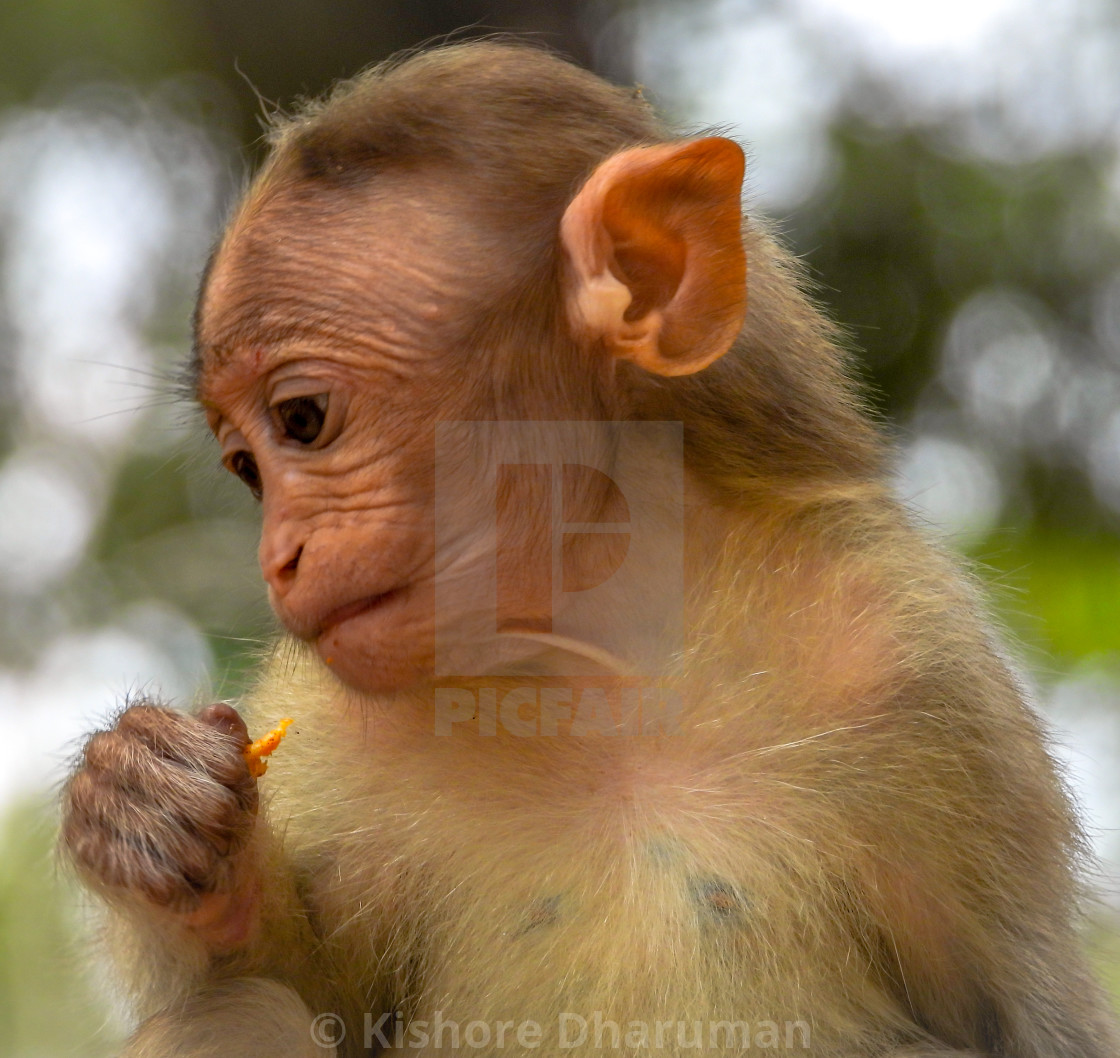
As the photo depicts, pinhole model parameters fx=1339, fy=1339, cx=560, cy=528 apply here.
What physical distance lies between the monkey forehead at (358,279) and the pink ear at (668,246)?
26cm

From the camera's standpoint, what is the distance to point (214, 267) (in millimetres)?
2953

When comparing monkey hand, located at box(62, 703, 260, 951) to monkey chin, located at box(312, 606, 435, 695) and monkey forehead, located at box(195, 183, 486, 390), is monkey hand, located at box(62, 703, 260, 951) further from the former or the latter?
monkey forehead, located at box(195, 183, 486, 390)

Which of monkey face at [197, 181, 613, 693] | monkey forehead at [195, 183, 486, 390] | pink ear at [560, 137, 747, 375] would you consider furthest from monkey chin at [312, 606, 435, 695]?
pink ear at [560, 137, 747, 375]

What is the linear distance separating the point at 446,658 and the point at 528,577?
0.23 m

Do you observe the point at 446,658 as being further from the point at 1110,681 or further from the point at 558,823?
the point at 1110,681

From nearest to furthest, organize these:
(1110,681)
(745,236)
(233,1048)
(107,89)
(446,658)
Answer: (446,658)
(233,1048)
(745,236)
(1110,681)
(107,89)

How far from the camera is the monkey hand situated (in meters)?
2.77

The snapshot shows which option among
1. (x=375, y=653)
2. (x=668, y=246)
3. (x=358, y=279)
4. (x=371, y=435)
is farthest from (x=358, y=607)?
(x=668, y=246)

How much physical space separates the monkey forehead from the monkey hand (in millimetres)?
836

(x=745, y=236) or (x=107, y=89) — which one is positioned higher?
(x=107, y=89)

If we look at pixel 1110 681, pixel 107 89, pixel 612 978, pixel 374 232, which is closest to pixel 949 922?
pixel 612 978

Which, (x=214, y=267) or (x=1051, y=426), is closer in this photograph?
(x=214, y=267)

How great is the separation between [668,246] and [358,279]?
24.7 inches

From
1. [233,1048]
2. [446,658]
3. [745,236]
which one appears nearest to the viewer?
[446,658]
